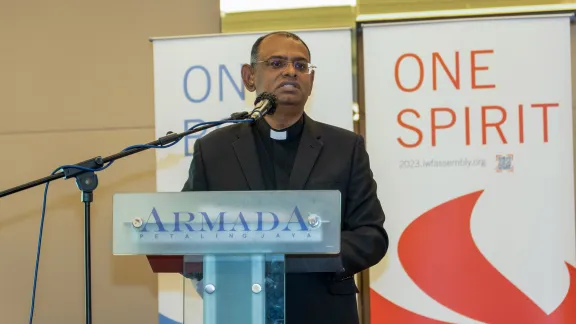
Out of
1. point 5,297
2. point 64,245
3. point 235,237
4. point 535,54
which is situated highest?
point 535,54

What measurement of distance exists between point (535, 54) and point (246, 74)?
1.57m

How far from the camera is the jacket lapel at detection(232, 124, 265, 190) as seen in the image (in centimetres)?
229

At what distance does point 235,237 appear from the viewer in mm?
1542

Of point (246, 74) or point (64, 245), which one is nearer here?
point (246, 74)

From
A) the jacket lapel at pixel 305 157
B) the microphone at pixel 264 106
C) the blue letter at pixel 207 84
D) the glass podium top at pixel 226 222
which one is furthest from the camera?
the blue letter at pixel 207 84

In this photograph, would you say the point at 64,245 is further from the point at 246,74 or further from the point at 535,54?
the point at 535,54

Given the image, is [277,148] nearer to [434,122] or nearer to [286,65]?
[286,65]

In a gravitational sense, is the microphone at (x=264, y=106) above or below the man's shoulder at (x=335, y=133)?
above

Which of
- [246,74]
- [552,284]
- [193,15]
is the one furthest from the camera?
[193,15]

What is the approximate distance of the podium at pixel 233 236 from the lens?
1529 mm

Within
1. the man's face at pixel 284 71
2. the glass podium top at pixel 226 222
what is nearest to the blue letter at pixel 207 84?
the man's face at pixel 284 71

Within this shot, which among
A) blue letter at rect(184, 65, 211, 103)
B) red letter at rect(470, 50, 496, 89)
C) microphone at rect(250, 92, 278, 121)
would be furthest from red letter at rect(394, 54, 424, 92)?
microphone at rect(250, 92, 278, 121)

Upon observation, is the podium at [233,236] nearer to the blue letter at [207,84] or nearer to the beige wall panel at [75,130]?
the blue letter at [207,84]

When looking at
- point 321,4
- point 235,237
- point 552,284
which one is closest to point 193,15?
point 321,4
